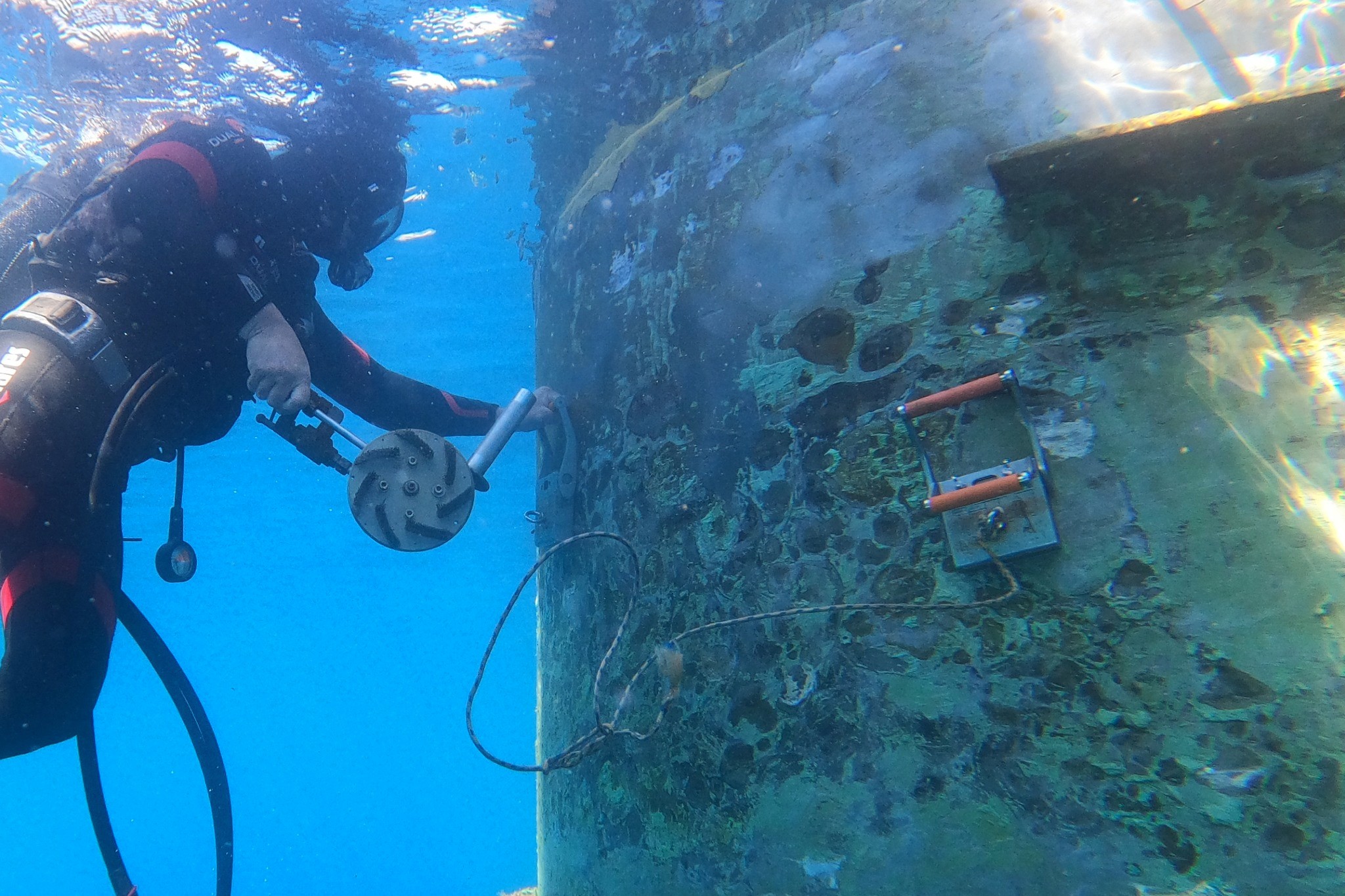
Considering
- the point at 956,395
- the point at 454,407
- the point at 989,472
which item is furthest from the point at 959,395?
the point at 454,407

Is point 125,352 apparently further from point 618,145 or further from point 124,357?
point 618,145

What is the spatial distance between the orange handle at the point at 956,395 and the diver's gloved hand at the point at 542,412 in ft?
6.43

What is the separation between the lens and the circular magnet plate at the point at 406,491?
2.80 metres

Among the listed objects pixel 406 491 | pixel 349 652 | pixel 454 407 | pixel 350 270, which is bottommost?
pixel 349 652

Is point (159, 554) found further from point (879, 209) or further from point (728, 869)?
point (879, 209)

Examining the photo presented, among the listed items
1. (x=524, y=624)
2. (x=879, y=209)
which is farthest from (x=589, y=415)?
(x=524, y=624)

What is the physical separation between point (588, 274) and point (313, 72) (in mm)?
5759

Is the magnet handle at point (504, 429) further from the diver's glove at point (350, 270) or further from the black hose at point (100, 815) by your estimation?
the black hose at point (100, 815)

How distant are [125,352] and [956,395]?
3.45 metres

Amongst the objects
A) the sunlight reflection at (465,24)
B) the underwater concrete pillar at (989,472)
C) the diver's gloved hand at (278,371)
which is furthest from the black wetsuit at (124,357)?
the sunlight reflection at (465,24)

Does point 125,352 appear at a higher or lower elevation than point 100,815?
higher

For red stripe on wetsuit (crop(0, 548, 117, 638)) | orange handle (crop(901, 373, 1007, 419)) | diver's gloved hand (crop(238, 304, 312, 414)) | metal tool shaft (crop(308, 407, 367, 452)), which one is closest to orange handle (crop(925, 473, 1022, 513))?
orange handle (crop(901, 373, 1007, 419))

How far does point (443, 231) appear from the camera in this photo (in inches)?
425

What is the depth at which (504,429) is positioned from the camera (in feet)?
10.5
